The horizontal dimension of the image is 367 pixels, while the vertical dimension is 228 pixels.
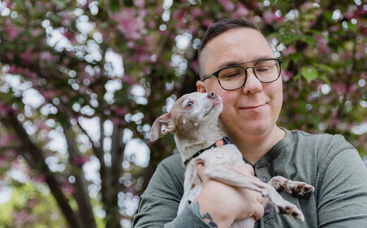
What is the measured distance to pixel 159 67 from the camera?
466 cm

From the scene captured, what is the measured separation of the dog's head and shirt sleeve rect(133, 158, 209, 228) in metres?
0.22

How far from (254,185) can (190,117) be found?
76 cm

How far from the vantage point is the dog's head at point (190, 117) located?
101 inches

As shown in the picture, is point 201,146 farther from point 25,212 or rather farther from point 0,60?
point 25,212

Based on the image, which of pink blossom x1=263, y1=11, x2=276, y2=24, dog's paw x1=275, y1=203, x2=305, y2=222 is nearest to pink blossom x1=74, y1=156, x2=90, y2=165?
pink blossom x1=263, y1=11, x2=276, y2=24

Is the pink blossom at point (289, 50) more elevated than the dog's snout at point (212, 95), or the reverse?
the dog's snout at point (212, 95)

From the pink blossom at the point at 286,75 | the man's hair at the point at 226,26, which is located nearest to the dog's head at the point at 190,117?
the man's hair at the point at 226,26

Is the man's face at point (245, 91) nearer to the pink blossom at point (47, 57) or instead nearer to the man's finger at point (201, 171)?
the man's finger at point (201, 171)

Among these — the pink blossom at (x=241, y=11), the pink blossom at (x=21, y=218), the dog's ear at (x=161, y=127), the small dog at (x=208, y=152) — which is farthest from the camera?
the pink blossom at (x=21, y=218)

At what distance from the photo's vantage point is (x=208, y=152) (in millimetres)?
2455

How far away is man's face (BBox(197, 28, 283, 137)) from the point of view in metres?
2.38

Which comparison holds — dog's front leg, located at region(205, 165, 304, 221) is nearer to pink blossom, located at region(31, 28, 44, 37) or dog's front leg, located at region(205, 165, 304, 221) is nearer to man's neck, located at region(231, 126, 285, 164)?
man's neck, located at region(231, 126, 285, 164)

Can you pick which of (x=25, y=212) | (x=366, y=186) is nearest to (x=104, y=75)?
(x=366, y=186)

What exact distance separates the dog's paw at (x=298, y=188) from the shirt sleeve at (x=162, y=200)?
648 millimetres
